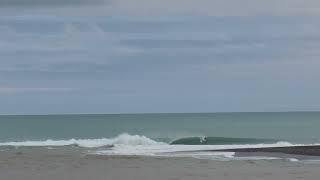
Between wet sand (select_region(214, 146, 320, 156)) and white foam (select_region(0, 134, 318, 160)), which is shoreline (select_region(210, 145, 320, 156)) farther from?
white foam (select_region(0, 134, 318, 160))

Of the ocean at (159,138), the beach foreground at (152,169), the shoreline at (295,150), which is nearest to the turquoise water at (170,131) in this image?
the ocean at (159,138)

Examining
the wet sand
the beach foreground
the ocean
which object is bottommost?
the beach foreground

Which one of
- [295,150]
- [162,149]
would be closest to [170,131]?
[162,149]

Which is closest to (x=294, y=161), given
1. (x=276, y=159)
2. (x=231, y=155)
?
(x=276, y=159)

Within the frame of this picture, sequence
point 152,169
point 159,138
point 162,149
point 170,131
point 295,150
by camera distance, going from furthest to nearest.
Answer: point 170,131 → point 159,138 → point 162,149 → point 295,150 → point 152,169

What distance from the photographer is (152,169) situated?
19.0 meters

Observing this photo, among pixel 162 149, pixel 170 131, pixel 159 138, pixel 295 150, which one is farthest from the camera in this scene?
pixel 170 131

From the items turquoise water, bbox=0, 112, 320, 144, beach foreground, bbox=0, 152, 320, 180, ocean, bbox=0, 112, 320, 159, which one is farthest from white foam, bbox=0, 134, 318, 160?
turquoise water, bbox=0, 112, 320, 144

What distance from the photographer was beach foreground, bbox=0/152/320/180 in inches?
662

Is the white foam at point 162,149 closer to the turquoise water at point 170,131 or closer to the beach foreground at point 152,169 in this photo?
the beach foreground at point 152,169

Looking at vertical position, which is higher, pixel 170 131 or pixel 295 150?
pixel 170 131

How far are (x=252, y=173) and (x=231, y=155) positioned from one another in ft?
28.4

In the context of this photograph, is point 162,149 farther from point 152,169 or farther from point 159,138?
point 159,138

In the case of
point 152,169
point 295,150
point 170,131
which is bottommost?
point 152,169
